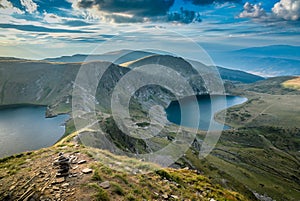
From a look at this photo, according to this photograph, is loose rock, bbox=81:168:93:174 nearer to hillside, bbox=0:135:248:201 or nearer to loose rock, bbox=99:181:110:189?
hillside, bbox=0:135:248:201

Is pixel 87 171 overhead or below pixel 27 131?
overhead

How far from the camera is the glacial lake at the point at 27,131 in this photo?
9583 centimetres

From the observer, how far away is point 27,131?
122 meters

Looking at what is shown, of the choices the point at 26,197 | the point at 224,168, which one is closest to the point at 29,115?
the point at 224,168

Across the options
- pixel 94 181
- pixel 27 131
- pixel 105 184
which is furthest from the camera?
pixel 27 131

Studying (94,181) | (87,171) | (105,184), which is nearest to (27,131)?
(87,171)

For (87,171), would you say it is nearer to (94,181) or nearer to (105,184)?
(94,181)

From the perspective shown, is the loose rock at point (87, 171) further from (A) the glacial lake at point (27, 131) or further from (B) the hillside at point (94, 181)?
(A) the glacial lake at point (27, 131)

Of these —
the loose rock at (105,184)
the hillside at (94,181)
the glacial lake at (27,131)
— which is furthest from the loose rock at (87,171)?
the glacial lake at (27,131)

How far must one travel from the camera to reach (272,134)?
7692 inches

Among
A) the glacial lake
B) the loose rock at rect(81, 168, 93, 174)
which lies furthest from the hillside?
the glacial lake

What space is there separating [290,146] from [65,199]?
648 ft

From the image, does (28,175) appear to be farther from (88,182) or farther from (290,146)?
(290,146)

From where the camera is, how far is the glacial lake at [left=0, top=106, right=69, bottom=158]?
9583 centimetres
